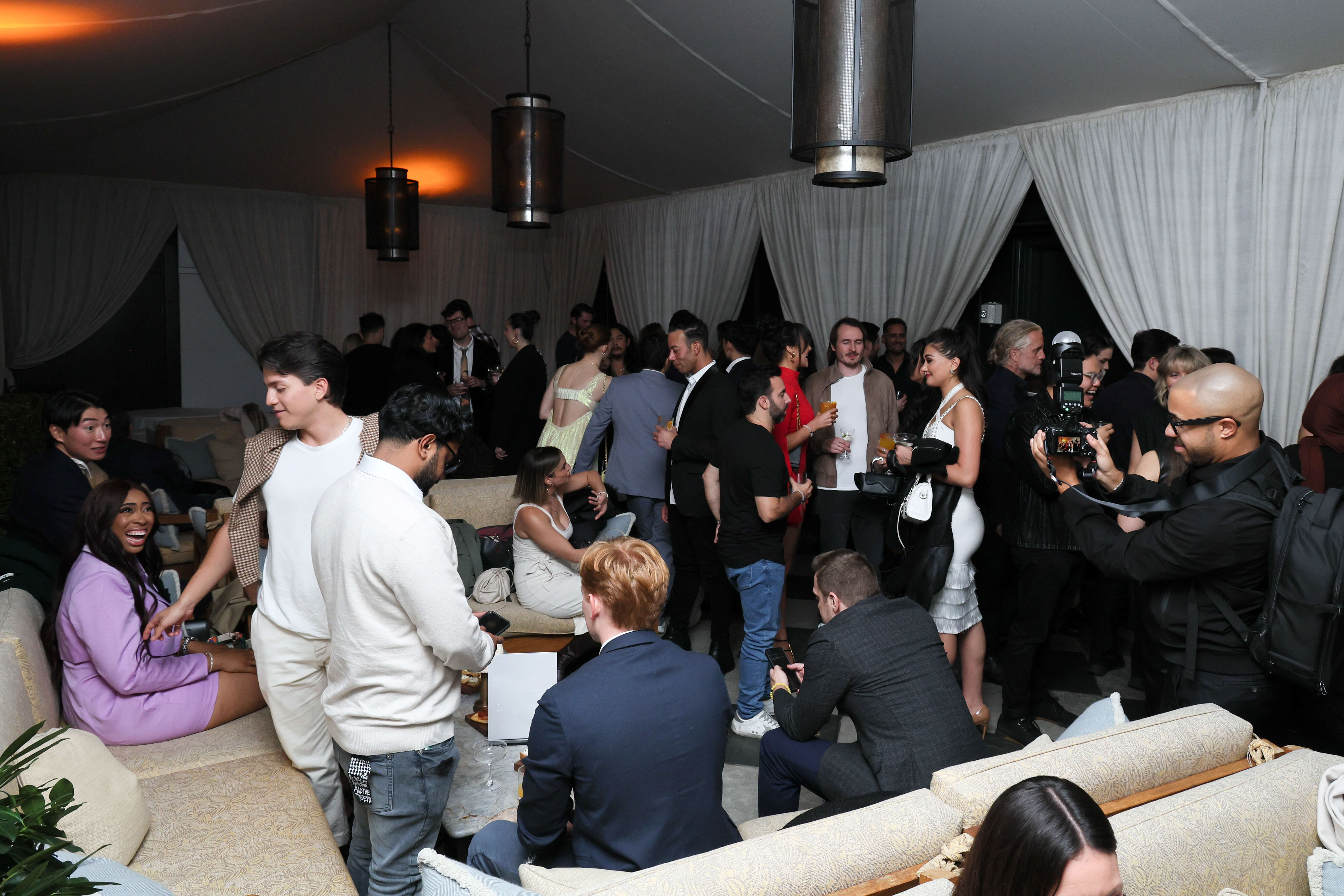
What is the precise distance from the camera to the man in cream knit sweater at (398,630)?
2078 millimetres

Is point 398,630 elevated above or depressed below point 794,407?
below

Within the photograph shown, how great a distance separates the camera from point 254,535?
2.72 meters

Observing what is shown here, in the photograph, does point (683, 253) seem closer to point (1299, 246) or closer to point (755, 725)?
point (1299, 246)

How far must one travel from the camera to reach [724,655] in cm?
435

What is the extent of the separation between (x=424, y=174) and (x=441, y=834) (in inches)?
315

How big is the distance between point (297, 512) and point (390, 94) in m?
6.74

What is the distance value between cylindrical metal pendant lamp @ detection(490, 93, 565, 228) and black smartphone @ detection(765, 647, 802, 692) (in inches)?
91.3

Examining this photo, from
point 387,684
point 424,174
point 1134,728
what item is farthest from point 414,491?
point 424,174

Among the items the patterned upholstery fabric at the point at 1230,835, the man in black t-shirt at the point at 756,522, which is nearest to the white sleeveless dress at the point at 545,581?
the man in black t-shirt at the point at 756,522

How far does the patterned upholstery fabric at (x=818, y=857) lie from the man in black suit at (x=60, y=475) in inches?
115

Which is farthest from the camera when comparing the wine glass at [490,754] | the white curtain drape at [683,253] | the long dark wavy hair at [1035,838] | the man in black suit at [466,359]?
the white curtain drape at [683,253]

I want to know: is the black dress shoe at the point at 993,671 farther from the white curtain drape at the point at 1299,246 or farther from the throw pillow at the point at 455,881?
the throw pillow at the point at 455,881

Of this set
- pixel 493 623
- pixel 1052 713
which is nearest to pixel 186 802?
pixel 493 623

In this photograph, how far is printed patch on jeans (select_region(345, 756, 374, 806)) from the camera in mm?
2213
